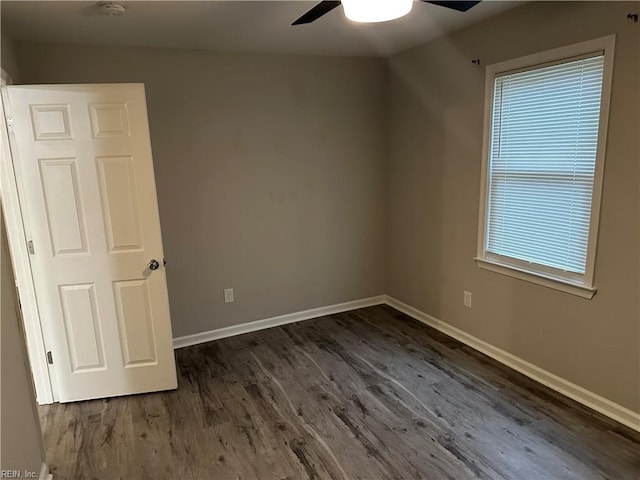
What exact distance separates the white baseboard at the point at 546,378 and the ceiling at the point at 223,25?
2375 mm

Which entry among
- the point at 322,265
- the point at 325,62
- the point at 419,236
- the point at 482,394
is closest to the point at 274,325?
the point at 322,265

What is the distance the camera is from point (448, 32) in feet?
10.5

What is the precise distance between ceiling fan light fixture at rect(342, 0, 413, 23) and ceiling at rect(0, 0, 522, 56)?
0.77 m

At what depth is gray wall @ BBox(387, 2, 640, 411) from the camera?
2307 millimetres

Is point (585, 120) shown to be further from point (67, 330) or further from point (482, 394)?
point (67, 330)

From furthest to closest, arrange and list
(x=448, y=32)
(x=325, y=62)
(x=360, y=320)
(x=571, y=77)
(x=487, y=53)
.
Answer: (x=360, y=320) < (x=325, y=62) < (x=448, y=32) < (x=487, y=53) < (x=571, y=77)

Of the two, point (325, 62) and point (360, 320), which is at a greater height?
point (325, 62)

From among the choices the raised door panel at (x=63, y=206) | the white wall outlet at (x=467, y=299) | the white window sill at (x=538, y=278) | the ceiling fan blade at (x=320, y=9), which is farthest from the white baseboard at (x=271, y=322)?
the ceiling fan blade at (x=320, y=9)

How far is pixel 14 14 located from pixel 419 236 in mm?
3257

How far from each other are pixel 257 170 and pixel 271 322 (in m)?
1.40

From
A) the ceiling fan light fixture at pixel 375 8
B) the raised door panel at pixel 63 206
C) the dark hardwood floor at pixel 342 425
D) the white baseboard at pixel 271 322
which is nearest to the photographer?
the ceiling fan light fixture at pixel 375 8

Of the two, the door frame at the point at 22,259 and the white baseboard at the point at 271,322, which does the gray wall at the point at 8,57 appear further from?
the white baseboard at the point at 271,322

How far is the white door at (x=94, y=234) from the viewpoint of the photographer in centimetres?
249

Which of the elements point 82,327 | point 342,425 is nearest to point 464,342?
point 342,425
